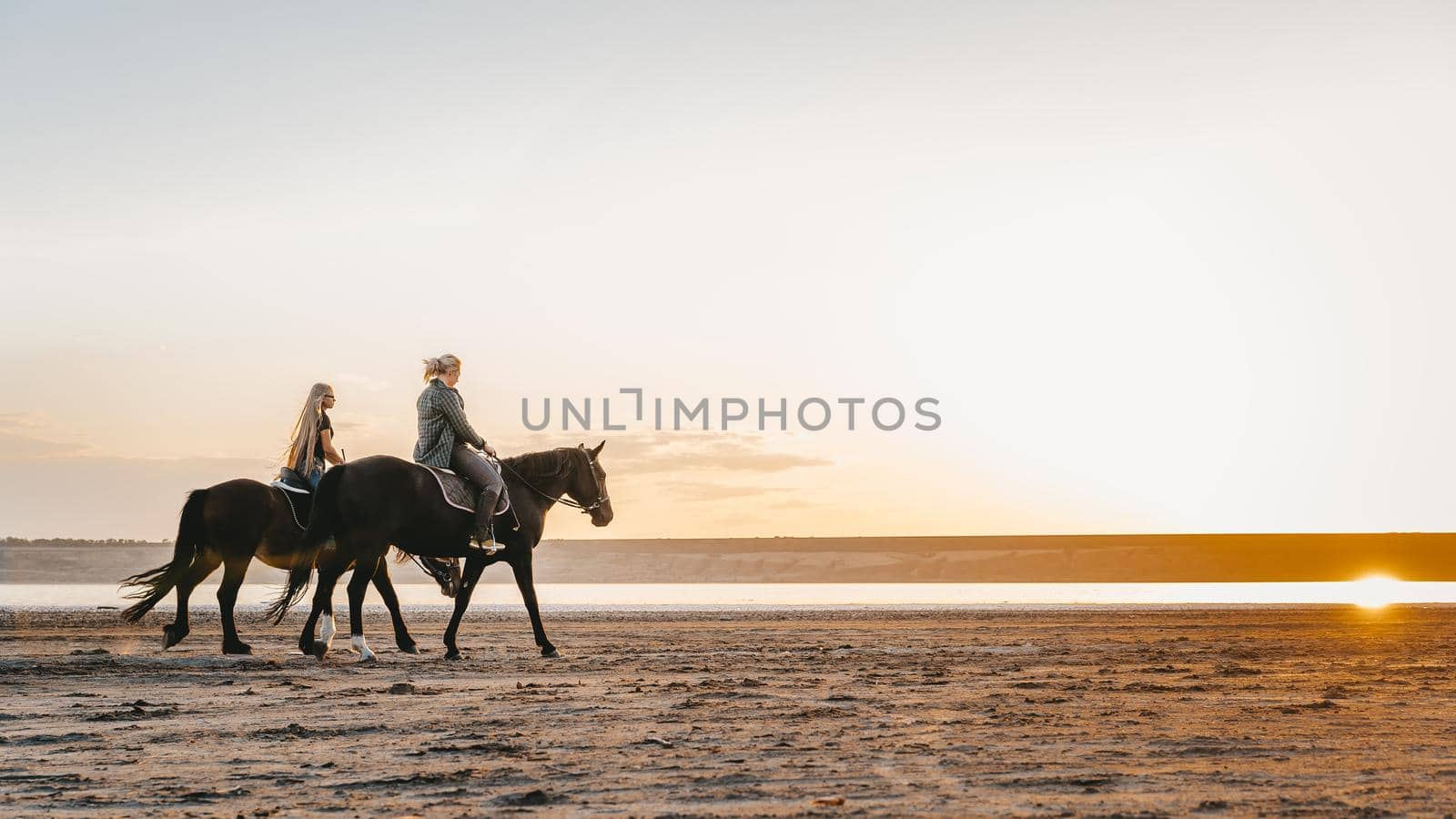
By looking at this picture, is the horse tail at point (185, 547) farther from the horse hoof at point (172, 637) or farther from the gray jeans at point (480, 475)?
the gray jeans at point (480, 475)

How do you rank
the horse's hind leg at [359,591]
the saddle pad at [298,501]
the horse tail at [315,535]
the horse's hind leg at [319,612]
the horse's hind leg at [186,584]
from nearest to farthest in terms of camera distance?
the horse tail at [315,535] → the horse's hind leg at [359,591] → the horse's hind leg at [319,612] → the horse's hind leg at [186,584] → the saddle pad at [298,501]

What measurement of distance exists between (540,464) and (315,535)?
2.90 metres

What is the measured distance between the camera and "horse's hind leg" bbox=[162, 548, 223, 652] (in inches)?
583

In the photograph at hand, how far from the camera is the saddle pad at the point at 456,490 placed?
47.3ft

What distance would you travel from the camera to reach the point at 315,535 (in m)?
14.1

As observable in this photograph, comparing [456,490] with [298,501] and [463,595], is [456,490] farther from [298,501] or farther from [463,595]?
[298,501]

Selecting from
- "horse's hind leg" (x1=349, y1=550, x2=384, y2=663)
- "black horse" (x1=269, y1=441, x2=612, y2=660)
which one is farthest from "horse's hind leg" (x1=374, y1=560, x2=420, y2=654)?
"black horse" (x1=269, y1=441, x2=612, y2=660)

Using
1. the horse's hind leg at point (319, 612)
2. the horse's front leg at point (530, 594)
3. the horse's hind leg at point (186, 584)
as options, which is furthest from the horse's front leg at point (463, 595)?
the horse's hind leg at point (186, 584)

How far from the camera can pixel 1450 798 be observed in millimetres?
6426

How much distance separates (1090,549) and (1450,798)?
2820 inches

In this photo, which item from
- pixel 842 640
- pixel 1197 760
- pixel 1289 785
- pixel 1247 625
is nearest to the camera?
pixel 1289 785

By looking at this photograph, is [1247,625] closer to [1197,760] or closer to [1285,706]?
[1285,706]

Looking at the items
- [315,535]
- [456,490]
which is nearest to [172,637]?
[315,535]

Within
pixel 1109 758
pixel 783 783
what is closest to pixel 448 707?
pixel 783 783
